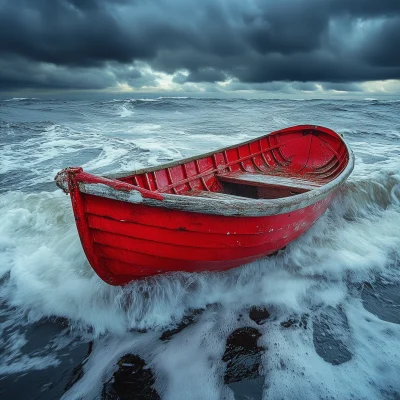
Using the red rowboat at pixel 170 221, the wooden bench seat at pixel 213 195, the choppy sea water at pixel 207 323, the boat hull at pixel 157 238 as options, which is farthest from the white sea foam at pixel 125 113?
the boat hull at pixel 157 238

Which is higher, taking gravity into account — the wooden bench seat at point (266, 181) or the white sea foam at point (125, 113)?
the white sea foam at point (125, 113)

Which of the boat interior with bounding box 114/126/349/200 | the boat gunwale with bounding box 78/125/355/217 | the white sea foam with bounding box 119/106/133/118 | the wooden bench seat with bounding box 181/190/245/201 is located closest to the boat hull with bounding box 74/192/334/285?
the boat gunwale with bounding box 78/125/355/217

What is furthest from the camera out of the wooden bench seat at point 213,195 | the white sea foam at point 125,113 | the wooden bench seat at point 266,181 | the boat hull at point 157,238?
the white sea foam at point 125,113

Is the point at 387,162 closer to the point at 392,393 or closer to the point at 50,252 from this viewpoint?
the point at 392,393

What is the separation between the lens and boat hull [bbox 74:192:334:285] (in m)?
3.18

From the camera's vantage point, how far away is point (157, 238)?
3.38m

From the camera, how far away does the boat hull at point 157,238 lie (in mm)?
3180

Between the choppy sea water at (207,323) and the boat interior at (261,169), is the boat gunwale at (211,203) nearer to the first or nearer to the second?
the boat interior at (261,169)

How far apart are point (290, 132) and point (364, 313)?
5829mm

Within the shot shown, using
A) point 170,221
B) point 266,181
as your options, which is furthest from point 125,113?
point 170,221

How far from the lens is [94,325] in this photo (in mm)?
4051

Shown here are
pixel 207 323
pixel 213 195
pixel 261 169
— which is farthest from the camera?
pixel 261 169

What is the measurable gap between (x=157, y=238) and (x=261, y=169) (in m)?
4.91

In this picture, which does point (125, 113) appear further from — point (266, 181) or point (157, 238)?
point (157, 238)
